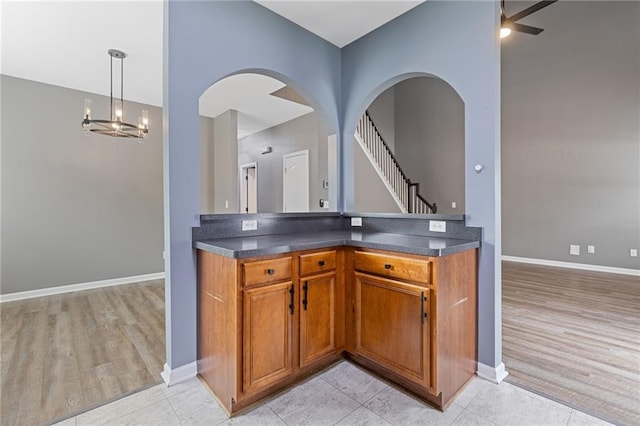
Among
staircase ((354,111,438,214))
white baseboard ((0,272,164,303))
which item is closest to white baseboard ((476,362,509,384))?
staircase ((354,111,438,214))

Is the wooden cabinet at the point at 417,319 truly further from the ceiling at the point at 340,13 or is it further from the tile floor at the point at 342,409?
the ceiling at the point at 340,13

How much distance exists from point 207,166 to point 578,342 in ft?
18.6

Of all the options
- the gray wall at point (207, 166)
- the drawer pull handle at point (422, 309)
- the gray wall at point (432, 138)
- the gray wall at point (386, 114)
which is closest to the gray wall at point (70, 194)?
the gray wall at point (207, 166)

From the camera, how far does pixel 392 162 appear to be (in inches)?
222

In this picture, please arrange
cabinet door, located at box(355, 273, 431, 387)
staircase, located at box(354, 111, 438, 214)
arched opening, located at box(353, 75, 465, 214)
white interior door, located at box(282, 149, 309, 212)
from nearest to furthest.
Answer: cabinet door, located at box(355, 273, 431, 387), staircase, located at box(354, 111, 438, 214), arched opening, located at box(353, 75, 465, 214), white interior door, located at box(282, 149, 309, 212)

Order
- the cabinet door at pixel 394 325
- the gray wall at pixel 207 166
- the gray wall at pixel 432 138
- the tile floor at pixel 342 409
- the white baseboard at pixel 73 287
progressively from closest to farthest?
the tile floor at pixel 342 409, the cabinet door at pixel 394 325, the white baseboard at pixel 73 287, the gray wall at pixel 207 166, the gray wall at pixel 432 138

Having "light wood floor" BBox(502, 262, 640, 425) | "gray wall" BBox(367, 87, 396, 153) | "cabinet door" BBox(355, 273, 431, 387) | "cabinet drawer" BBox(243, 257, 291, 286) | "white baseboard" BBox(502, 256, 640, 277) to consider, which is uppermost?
"gray wall" BBox(367, 87, 396, 153)

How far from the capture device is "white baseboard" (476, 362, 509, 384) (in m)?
1.97

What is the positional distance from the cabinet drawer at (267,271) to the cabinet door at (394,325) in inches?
21.6

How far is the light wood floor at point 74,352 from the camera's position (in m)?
1.81

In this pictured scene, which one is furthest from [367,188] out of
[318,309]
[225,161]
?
[318,309]

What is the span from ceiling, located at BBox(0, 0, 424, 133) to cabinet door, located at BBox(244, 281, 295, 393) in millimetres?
2299

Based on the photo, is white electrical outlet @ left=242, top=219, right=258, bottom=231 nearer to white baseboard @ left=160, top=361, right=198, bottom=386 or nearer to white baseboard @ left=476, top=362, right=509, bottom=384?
white baseboard @ left=160, top=361, right=198, bottom=386

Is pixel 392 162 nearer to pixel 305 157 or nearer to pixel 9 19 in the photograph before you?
pixel 305 157
